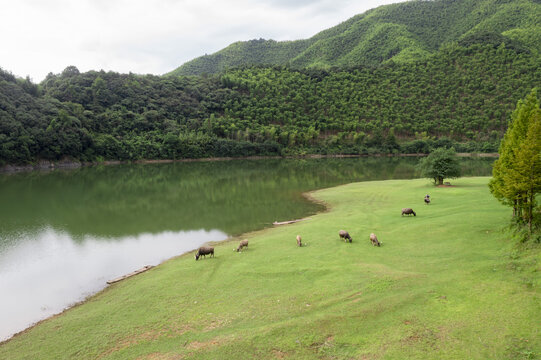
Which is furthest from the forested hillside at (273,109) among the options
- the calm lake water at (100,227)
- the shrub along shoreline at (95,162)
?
the calm lake water at (100,227)

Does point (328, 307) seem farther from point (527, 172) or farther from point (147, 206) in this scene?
point (147, 206)

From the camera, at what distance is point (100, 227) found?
29109 millimetres

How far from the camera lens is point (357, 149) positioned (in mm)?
137750

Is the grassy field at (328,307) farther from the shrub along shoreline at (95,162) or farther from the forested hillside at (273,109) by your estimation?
the forested hillside at (273,109)

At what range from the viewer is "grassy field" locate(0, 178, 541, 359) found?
8.59 metres

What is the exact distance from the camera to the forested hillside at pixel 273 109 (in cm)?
10175

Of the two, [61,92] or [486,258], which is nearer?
[486,258]

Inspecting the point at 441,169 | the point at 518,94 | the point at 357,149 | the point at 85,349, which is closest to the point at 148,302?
the point at 85,349

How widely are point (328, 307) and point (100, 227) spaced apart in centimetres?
2466

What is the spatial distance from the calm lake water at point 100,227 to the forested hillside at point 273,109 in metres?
54.6

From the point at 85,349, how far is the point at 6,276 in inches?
483

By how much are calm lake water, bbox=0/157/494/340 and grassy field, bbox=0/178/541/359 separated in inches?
125

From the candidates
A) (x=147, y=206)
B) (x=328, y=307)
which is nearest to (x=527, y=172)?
(x=328, y=307)

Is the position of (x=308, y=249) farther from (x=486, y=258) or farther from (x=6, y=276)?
(x=6, y=276)
